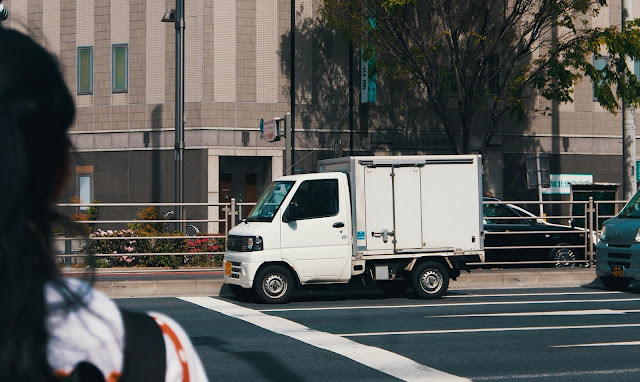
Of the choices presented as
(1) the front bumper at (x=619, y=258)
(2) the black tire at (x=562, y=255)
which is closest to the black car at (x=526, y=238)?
(2) the black tire at (x=562, y=255)

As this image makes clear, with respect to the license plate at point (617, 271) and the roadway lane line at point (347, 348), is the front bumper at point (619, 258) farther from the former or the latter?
the roadway lane line at point (347, 348)

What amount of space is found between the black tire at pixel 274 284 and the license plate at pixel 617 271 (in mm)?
5927

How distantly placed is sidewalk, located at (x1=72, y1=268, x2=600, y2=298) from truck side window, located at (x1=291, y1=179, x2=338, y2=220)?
8.24 feet

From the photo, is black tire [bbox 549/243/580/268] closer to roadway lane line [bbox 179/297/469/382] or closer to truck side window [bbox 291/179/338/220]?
truck side window [bbox 291/179/338/220]

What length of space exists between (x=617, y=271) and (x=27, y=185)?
16.1 m

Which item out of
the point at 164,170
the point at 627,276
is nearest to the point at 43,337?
the point at 627,276

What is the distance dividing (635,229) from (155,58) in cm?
1973

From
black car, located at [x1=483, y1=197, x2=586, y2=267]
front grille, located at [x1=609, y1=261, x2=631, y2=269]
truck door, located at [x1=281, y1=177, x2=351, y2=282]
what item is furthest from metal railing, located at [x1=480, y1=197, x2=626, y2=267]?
truck door, located at [x1=281, y1=177, x2=351, y2=282]

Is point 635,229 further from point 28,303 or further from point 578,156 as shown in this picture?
point 578,156

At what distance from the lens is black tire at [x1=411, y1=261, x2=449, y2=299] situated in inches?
597

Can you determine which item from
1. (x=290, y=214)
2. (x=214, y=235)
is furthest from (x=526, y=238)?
(x=290, y=214)

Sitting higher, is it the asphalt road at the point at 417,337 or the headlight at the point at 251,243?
the headlight at the point at 251,243

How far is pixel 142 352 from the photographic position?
128 centimetres

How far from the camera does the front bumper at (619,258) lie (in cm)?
1576
